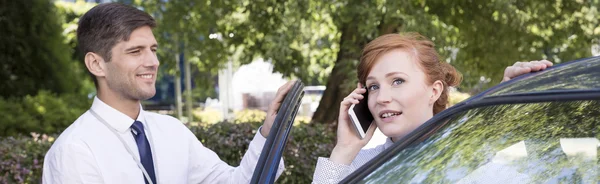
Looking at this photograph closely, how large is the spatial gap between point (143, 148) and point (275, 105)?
0.44 meters

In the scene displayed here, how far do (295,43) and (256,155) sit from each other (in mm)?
6441

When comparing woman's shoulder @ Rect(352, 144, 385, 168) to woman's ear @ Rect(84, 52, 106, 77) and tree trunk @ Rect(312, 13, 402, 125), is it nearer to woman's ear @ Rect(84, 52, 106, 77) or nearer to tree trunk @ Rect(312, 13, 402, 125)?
woman's ear @ Rect(84, 52, 106, 77)

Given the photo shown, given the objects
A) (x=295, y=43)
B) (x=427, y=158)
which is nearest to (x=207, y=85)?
(x=295, y=43)

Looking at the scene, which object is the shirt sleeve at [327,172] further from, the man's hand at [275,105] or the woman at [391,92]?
the man's hand at [275,105]

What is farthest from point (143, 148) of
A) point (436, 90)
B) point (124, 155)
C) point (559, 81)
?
point (559, 81)

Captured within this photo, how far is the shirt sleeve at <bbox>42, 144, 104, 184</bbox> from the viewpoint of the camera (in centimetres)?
250

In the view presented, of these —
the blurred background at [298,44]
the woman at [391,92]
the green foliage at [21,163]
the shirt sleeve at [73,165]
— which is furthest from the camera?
the blurred background at [298,44]

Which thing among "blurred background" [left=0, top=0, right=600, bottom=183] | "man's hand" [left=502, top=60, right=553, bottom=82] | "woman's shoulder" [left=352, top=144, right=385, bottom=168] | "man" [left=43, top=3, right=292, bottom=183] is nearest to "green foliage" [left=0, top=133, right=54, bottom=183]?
"blurred background" [left=0, top=0, right=600, bottom=183]

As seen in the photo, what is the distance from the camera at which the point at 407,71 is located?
2506 mm

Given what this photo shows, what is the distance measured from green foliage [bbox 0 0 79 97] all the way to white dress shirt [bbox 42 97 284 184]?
10958 millimetres

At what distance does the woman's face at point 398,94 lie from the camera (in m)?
2.42

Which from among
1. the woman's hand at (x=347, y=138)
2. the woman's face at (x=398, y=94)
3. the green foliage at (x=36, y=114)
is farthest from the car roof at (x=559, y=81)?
the green foliage at (x=36, y=114)

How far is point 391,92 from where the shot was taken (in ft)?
7.96

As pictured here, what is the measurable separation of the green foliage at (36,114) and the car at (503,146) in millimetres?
10400
